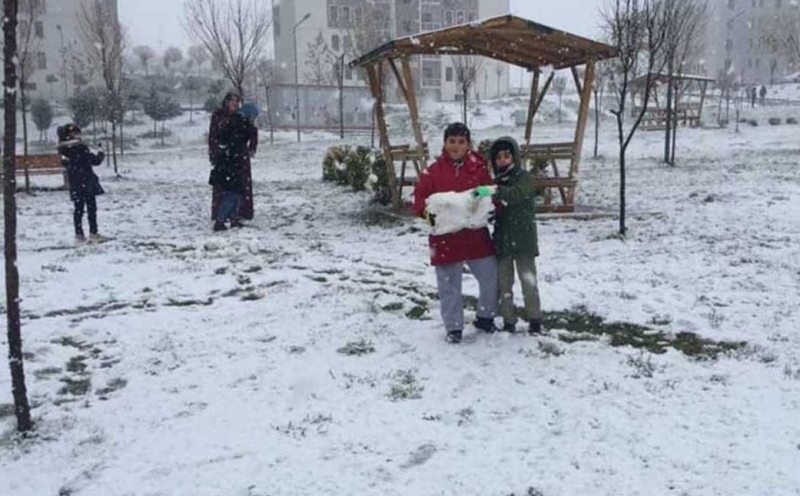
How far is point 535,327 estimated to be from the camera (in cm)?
517

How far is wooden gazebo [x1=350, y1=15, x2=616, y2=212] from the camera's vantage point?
1017cm

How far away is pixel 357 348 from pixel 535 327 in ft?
4.36

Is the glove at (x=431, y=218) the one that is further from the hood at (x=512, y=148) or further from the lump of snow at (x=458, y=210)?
the hood at (x=512, y=148)

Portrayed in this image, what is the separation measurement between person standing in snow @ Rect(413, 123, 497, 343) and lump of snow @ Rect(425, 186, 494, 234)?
0.22 feet

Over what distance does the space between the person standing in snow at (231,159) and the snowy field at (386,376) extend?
91 centimetres

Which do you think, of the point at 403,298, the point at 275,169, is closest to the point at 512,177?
the point at 403,298

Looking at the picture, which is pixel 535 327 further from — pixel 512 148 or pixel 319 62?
pixel 319 62

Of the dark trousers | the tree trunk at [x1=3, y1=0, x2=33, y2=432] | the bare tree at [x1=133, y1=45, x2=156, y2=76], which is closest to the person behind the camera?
the tree trunk at [x1=3, y1=0, x2=33, y2=432]

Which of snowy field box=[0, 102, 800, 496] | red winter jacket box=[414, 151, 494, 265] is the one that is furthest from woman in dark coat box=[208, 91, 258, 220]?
red winter jacket box=[414, 151, 494, 265]

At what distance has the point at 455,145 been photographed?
16.0 ft

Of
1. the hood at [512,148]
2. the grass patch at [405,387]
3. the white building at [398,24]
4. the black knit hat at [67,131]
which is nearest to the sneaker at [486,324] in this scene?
the grass patch at [405,387]

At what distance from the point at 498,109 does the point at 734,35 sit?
47.8 meters

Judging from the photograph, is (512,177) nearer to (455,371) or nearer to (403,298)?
(455,371)

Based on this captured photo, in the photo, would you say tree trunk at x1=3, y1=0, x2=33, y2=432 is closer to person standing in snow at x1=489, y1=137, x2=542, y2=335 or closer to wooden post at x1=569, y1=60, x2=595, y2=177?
person standing in snow at x1=489, y1=137, x2=542, y2=335
